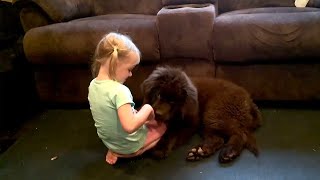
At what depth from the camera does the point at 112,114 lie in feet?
5.18

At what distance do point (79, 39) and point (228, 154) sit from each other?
116 cm

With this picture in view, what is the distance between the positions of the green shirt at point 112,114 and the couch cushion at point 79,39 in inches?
22.9

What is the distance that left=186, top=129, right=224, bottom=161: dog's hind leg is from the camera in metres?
1.67

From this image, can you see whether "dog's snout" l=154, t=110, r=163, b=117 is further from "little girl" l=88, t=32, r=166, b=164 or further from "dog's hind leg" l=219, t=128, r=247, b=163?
"dog's hind leg" l=219, t=128, r=247, b=163

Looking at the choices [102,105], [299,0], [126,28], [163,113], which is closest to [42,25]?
[126,28]

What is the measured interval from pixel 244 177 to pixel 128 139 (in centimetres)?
56

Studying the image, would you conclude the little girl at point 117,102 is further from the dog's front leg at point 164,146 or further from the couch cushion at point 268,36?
the couch cushion at point 268,36

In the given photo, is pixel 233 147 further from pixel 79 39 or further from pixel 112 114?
pixel 79 39

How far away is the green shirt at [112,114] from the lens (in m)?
1.51

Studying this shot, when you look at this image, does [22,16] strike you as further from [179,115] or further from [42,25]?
[179,115]

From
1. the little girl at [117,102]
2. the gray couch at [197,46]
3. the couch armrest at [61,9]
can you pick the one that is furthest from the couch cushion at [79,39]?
the little girl at [117,102]

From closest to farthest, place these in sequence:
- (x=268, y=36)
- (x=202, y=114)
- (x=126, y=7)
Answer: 1. (x=202, y=114)
2. (x=268, y=36)
3. (x=126, y=7)

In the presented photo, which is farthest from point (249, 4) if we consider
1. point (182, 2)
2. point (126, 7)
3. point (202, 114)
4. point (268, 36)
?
point (202, 114)

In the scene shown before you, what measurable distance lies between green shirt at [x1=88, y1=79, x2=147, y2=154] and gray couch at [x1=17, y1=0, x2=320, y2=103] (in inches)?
24.1
